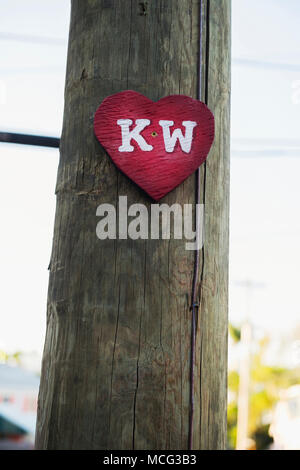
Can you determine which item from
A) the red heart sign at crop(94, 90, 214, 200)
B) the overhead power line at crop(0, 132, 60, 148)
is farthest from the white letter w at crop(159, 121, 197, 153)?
the overhead power line at crop(0, 132, 60, 148)

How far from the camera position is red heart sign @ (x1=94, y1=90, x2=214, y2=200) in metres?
1.78

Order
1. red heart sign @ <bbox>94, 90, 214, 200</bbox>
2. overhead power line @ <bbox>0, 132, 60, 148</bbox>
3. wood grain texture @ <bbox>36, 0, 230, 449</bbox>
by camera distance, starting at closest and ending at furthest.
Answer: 1. wood grain texture @ <bbox>36, 0, 230, 449</bbox>
2. red heart sign @ <bbox>94, 90, 214, 200</bbox>
3. overhead power line @ <bbox>0, 132, 60, 148</bbox>

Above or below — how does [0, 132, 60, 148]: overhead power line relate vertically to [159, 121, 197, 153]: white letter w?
above

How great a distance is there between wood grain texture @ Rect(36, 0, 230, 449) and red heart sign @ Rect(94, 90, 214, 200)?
39 millimetres

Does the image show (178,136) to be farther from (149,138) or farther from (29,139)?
(29,139)

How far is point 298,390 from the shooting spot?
42156 millimetres

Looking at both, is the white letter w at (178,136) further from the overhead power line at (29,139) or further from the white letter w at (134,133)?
the overhead power line at (29,139)

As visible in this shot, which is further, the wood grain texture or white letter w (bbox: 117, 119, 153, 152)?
white letter w (bbox: 117, 119, 153, 152)

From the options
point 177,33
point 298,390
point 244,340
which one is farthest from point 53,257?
point 298,390

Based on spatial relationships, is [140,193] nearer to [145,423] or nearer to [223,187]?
[223,187]

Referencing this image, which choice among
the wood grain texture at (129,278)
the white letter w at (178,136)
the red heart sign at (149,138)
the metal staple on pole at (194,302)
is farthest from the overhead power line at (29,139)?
the metal staple on pole at (194,302)

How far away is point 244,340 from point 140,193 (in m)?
30.7

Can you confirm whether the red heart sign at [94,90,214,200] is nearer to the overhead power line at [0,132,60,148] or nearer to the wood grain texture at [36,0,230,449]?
the wood grain texture at [36,0,230,449]

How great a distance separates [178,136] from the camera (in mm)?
1818
